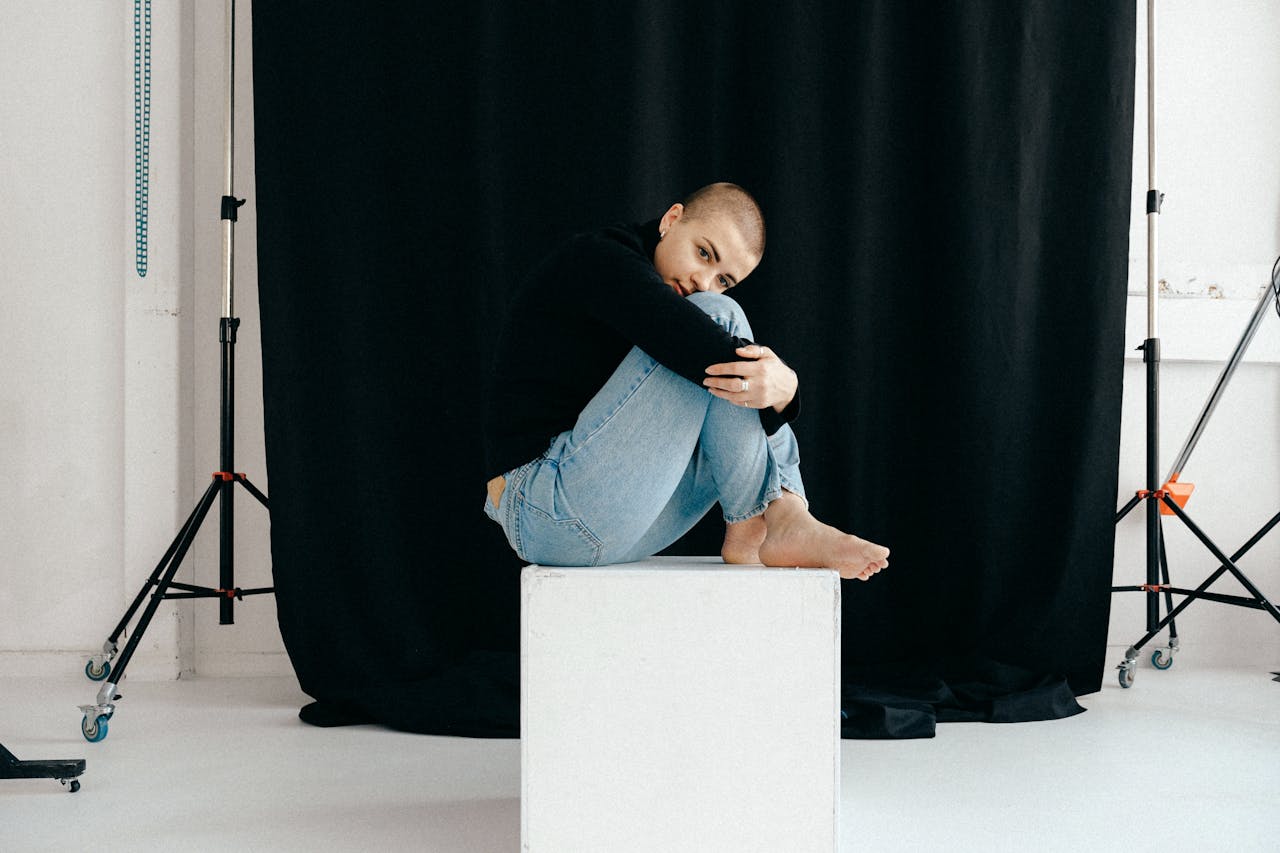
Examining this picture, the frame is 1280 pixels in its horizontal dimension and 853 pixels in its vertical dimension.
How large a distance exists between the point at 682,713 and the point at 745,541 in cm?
35

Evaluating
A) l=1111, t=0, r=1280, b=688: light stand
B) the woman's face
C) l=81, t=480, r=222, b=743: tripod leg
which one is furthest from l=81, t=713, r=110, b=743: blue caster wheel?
l=1111, t=0, r=1280, b=688: light stand

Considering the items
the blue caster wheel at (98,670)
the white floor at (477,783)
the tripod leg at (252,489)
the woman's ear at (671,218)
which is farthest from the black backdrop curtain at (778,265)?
the woman's ear at (671,218)

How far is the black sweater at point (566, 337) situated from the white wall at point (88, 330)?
5.04 ft

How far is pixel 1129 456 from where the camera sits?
288cm

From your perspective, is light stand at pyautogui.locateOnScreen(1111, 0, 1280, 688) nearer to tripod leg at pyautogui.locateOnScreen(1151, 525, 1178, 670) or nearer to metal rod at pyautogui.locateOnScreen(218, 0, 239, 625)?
tripod leg at pyautogui.locateOnScreen(1151, 525, 1178, 670)

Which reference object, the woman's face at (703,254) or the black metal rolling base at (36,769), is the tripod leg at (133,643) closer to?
the black metal rolling base at (36,769)

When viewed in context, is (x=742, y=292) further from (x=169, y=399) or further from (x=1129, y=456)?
(x=169, y=399)

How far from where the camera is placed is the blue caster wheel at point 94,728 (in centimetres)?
197

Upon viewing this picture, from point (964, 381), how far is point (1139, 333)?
688 millimetres

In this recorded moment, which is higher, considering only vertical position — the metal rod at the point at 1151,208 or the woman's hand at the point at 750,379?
the metal rod at the point at 1151,208

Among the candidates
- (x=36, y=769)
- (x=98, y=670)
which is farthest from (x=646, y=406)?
(x=98, y=670)

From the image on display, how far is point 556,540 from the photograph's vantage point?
4.64 ft

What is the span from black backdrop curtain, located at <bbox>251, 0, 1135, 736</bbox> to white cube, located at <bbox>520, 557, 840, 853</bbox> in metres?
1.24

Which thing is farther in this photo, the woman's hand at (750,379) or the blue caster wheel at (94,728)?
the blue caster wheel at (94,728)
